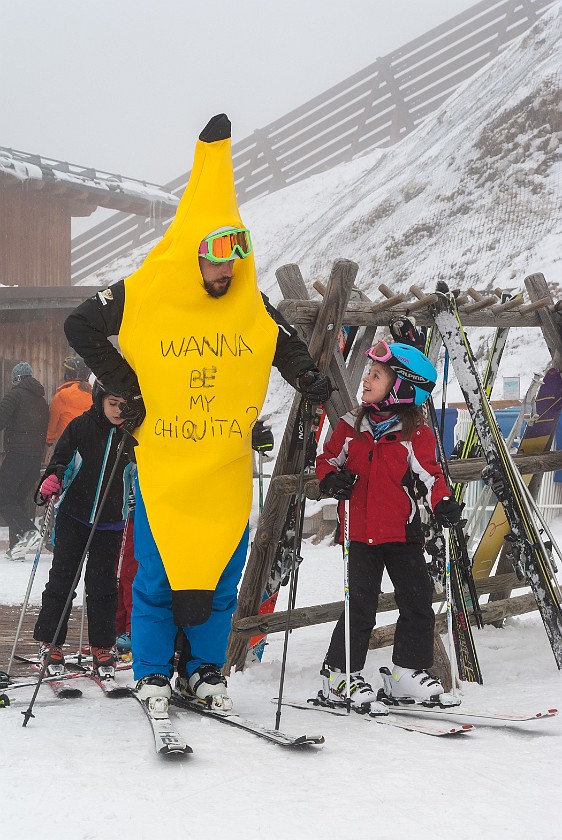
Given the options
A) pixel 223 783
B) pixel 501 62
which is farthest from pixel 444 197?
pixel 223 783

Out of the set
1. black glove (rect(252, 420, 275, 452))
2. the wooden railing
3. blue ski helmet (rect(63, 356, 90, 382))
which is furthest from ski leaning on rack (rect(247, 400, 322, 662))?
the wooden railing

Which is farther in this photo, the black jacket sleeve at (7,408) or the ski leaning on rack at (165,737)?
the black jacket sleeve at (7,408)

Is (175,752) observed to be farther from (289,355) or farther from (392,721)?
(289,355)

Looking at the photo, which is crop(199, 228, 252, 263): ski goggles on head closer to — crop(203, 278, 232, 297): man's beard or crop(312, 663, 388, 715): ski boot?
crop(203, 278, 232, 297): man's beard

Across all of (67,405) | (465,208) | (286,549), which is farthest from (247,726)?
(465,208)

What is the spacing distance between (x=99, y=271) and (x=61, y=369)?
15.5 metres

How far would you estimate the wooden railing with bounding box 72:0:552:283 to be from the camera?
34656mm

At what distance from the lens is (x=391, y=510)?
433 cm

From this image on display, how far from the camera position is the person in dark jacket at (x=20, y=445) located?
10.3 metres

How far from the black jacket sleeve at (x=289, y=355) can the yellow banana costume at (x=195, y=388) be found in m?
0.21

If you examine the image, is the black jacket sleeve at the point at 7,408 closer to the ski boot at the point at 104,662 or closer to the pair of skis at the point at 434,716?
the ski boot at the point at 104,662

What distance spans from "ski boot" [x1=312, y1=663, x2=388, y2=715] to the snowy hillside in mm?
10874

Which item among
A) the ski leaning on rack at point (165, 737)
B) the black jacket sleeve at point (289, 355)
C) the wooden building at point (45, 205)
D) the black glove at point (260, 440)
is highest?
the wooden building at point (45, 205)

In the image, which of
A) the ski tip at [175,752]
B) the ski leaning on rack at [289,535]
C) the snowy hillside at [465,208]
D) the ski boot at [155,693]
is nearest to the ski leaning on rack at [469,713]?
the ski leaning on rack at [289,535]
